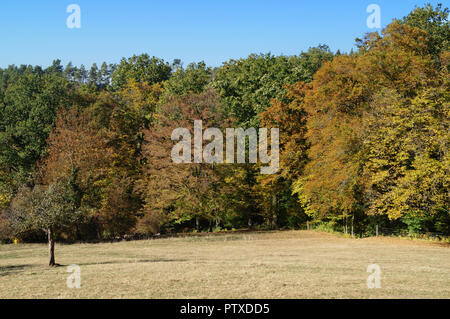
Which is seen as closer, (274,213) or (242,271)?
(242,271)

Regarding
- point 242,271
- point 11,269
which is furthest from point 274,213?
point 11,269

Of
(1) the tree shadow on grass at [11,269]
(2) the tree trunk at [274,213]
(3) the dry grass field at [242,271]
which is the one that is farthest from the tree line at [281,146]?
(3) the dry grass field at [242,271]

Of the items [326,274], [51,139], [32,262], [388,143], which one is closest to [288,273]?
[326,274]

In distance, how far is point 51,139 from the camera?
4481 cm

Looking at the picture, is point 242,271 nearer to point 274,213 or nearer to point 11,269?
point 11,269

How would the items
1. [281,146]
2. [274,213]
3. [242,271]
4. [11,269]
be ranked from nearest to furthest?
[242,271], [11,269], [281,146], [274,213]

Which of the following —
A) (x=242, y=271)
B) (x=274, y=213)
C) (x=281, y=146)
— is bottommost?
(x=242, y=271)

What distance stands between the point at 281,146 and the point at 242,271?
2838cm

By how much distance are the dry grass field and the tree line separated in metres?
3.92

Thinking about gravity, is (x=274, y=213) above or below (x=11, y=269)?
above

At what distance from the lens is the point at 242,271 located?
19797 mm
